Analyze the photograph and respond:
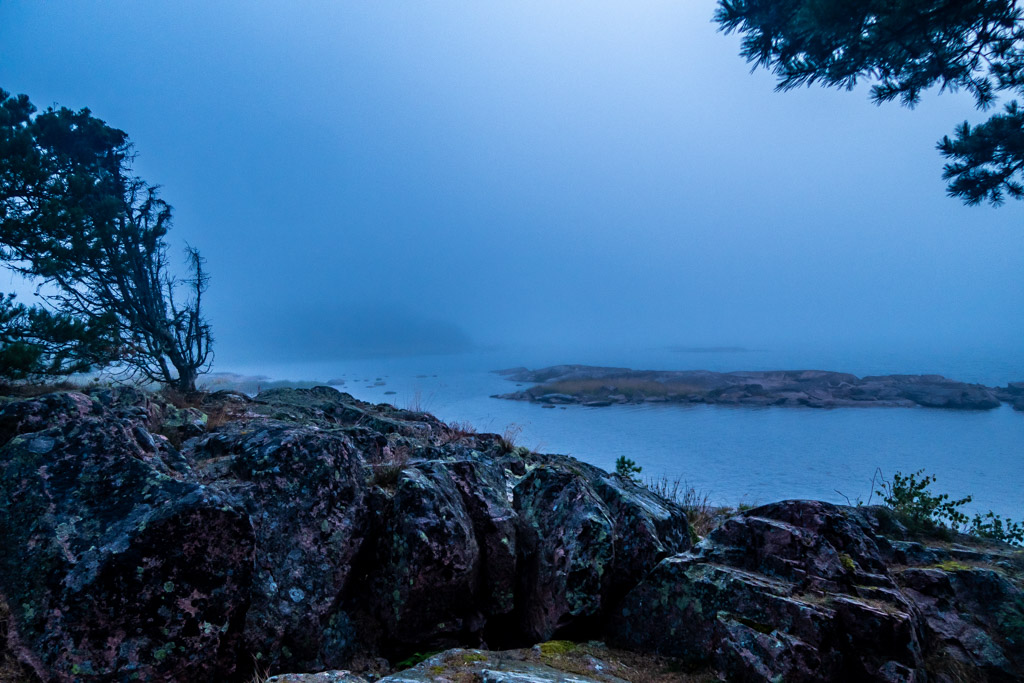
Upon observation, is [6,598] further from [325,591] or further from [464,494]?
[464,494]

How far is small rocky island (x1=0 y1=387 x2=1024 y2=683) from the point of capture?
119 inches

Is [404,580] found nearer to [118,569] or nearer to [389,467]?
[389,467]

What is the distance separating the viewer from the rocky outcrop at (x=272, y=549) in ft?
9.79

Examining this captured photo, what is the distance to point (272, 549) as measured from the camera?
3730 millimetres

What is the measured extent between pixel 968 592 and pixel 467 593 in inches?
211

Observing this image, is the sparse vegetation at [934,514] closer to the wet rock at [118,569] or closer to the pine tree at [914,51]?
the pine tree at [914,51]

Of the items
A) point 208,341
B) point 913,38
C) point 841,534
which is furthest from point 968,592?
point 208,341

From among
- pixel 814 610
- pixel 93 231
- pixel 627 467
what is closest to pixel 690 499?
pixel 627 467

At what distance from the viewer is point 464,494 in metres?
4.82

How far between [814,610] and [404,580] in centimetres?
322

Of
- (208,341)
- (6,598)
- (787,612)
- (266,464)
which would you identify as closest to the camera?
(6,598)

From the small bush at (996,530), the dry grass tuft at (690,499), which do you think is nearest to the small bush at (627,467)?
the dry grass tuft at (690,499)

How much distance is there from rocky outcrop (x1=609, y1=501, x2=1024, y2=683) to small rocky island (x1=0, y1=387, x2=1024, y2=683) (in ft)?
0.05

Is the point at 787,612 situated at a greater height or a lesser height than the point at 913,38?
lesser
